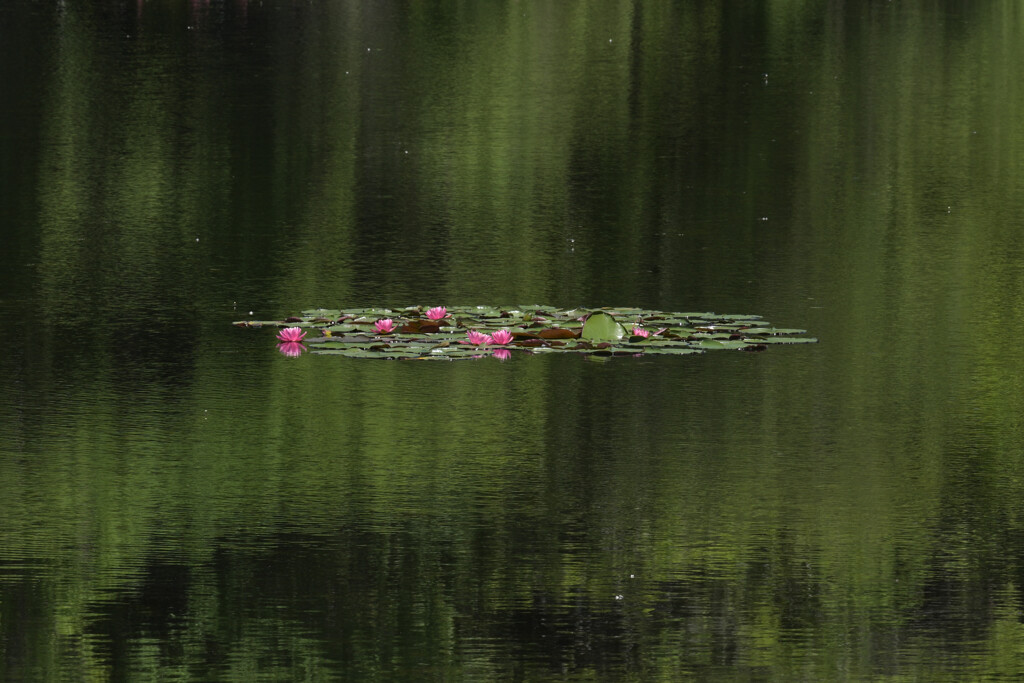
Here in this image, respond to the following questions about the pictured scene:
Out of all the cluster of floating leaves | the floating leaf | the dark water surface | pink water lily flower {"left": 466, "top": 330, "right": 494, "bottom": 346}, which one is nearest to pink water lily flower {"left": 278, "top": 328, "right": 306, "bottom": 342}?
the cluster of floating leaves

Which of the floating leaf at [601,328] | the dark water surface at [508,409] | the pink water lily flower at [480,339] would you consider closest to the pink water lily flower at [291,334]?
the dark water surface at [508,409]

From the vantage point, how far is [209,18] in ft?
101

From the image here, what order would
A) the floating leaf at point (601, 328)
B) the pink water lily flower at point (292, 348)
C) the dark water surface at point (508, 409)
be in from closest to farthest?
1. the dark water surface at point (508, 409)
2. the pink water lily flower at point (292, 348)
3. the floating leaf at point (601, 328)

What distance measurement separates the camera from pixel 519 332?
9.38 m

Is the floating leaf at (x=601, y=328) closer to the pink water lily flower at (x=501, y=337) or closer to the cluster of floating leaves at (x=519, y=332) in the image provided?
the cluster of floating leaves at (x=519, y=332)

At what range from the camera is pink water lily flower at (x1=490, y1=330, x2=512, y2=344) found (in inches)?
361

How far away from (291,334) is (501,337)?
97 cm

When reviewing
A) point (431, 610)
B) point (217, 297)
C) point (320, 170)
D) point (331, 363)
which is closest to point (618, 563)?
point (431, 610)

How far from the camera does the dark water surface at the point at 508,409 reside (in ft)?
17.9

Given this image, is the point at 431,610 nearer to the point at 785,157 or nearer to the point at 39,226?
the point at 39,226

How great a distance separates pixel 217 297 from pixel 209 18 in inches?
821

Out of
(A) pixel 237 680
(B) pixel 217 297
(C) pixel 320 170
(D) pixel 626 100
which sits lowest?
(A) pixel 237 680

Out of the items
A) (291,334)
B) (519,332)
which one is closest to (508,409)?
(519,332)

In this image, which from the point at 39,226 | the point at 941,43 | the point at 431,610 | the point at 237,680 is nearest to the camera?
the point at 237,680
